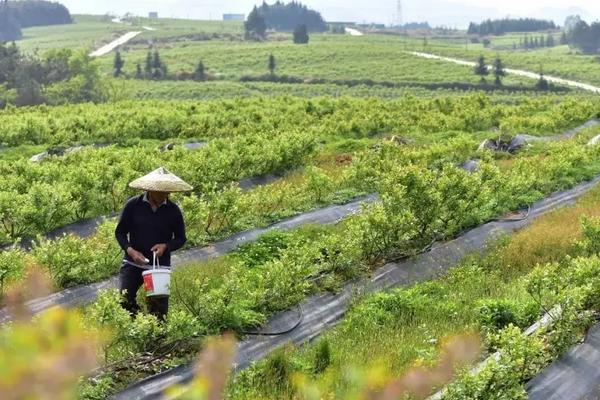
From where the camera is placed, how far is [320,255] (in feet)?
29.8

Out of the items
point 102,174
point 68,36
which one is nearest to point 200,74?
point 102,174

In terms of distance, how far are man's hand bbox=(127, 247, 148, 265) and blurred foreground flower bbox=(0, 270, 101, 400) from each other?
5.96 meters

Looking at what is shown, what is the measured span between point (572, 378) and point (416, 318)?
205 cm

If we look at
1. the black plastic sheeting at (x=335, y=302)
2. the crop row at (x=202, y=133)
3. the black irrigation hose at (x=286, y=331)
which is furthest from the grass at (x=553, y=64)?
the black irrigation hose at (x=286, y=331)

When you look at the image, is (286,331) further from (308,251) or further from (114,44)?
(114,44)

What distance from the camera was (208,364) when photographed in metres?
1.01

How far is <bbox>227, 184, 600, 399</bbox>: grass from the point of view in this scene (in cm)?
611

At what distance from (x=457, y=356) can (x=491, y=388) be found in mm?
4499

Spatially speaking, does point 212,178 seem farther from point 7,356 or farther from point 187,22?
point 187,22

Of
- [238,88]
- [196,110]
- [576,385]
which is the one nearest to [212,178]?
[576,385]

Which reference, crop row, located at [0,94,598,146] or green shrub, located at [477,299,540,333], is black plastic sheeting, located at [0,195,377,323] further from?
crop row, located at [0,94,598,146]

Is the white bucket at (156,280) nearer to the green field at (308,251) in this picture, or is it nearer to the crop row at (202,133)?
the green field at (308,251)

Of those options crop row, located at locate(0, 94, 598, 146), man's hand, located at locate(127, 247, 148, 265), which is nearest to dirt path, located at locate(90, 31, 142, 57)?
crop row, located at locate(0, 94, 598, 146)

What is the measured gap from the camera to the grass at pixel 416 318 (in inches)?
241
